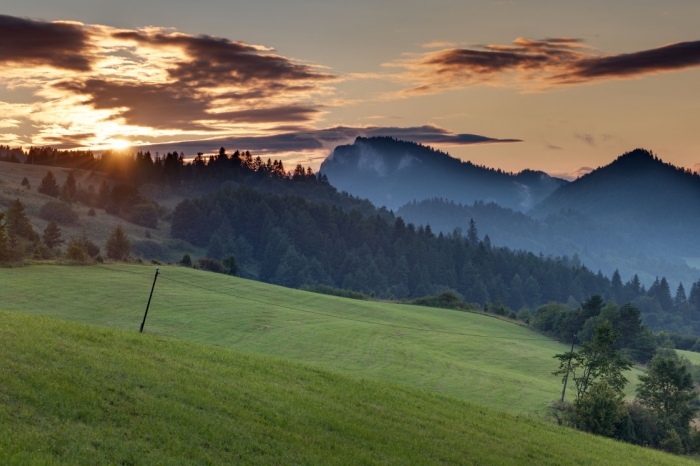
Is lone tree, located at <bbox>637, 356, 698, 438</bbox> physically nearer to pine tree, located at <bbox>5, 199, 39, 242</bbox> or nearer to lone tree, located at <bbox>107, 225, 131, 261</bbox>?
lone tree, located at <bbox>107, 225, 131, 261</bbox>

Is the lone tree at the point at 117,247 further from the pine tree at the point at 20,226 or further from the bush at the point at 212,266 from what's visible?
the bush at the point at 212,266

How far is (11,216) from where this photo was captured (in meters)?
124

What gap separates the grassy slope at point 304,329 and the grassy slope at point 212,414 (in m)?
29.2

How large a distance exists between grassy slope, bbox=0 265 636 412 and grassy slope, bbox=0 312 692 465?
29.2 meters

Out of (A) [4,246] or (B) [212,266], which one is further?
(B) [212,266]

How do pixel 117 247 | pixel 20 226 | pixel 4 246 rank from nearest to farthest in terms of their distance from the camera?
1. pixel 4 246
2. pixel 20 226
3. pixel 117 247

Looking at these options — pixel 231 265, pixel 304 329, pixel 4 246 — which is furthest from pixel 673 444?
pixel 231 265

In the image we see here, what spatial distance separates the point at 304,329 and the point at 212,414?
196 ft

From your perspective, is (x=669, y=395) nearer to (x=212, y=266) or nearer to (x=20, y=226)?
(x=212, y=266)

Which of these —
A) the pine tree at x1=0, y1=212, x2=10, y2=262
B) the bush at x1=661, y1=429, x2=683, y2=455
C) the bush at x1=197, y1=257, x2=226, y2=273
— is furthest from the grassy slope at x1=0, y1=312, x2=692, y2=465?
the bush at x1=197, y1=257, x2=226, y2=273

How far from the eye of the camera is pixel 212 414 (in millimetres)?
20750

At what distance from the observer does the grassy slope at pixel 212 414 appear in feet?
54.6

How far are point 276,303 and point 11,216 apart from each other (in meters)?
65.4

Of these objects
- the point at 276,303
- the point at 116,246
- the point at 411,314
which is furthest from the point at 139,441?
the point at 116,246
